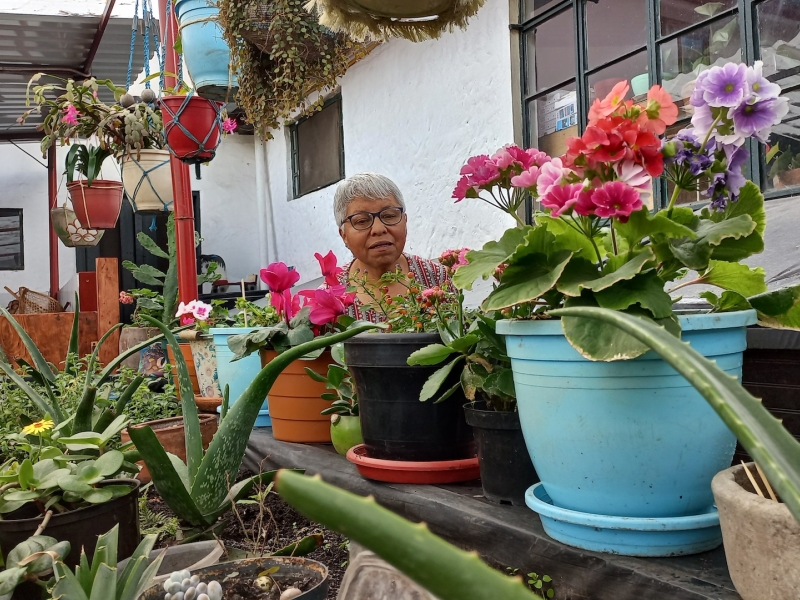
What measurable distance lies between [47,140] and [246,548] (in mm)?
3834

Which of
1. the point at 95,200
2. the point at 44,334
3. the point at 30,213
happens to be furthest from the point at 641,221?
the point at 30,213

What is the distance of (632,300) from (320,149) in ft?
17.1

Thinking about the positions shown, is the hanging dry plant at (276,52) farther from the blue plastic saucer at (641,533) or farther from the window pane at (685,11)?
the blue plastic saucer at (641,533)

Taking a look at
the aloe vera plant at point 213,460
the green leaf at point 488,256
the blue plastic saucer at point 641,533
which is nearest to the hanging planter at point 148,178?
the aloe vera plant at point 213,460

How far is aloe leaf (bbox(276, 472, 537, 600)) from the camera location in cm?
26

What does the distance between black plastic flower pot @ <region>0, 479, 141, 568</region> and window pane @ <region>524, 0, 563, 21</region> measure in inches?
112

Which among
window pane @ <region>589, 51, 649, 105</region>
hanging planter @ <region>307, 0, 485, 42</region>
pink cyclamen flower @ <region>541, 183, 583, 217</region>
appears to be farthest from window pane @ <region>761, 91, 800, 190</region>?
pink cyclamen flower @ <region>541, 183, 583, 217</region>

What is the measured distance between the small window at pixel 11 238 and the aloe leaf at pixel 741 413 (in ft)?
30.5

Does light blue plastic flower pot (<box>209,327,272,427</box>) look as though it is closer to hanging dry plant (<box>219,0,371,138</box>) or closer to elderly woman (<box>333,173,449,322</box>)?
elderly woman (<box>333,173,449,322</box>)

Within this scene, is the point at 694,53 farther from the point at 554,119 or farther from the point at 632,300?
the point at 632,300

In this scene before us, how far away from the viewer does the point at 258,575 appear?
0.92 meters

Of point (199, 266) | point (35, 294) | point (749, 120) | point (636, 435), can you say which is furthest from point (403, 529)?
point (35, 294)

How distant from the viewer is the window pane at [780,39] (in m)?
2.21

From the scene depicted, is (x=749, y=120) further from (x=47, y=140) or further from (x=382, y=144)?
(x=47, y=140)
